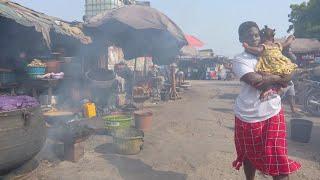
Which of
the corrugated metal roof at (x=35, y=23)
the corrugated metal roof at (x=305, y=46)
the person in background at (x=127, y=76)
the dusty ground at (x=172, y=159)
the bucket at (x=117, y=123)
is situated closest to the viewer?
the dusty ground at (x=172, y=159)

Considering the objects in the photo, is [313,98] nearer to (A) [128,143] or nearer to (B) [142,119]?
(B) [142,119]

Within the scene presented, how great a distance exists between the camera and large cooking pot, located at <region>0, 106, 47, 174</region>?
4242 millimetres

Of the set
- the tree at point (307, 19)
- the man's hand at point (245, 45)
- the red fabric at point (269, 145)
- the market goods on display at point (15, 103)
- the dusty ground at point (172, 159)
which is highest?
the tree at point (307, 19)

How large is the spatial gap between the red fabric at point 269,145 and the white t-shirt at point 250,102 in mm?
66

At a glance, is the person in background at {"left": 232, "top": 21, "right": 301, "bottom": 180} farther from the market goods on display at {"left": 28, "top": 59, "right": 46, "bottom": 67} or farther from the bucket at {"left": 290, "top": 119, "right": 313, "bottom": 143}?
the market goods on display at {"left": 28, "top": 59, "right": 46, "bottom": 67}

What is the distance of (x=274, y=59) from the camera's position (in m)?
3.51

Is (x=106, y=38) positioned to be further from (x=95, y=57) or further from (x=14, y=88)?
(x=14, y=88)

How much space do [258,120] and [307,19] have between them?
2248cm

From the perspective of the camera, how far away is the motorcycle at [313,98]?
11.1 m

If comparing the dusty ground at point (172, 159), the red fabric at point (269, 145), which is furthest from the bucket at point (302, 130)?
the red fabric at point (269, 145)

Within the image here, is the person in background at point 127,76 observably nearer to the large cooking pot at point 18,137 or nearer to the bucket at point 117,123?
the bucket at point 117,123

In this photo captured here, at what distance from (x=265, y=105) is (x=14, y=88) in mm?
7772

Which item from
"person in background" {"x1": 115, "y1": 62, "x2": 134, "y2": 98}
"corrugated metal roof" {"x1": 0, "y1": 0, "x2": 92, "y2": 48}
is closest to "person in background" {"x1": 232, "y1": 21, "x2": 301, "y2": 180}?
"corrugated metal roof" {"x1": 0, "y1": 0, "x2": 92, "y2": 48}

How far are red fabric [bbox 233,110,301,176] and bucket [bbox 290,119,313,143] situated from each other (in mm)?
4027
